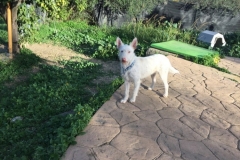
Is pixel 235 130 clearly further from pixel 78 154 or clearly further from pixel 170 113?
pixel 78 154

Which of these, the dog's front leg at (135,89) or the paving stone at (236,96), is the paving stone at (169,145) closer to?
the dog's front leg at (135,89)

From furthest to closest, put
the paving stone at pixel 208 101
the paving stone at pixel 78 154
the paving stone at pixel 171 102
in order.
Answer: the paving stone at pixel 208 101 → the paving stone at pixel 171 102 → the paving stone at pixel 78 154

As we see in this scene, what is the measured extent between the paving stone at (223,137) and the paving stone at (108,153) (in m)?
1.34

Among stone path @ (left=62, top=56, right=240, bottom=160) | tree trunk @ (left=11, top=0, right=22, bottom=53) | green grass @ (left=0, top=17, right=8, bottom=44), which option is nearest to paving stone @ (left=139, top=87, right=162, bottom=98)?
stone path @ (left=62, top=56, right=240, bottom=160)

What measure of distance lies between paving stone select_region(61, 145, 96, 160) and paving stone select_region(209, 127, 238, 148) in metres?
1.68

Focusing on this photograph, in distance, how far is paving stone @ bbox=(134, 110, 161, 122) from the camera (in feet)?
13.8

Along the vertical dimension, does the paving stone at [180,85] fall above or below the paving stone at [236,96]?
above

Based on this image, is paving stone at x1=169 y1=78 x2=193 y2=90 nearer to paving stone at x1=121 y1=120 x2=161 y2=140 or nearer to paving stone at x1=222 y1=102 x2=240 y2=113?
paving stone at x1=222 y1=102 x2=240 y2=113

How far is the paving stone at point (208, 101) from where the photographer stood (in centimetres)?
493

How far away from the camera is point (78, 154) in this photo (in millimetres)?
3264

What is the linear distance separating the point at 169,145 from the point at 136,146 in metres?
0.43

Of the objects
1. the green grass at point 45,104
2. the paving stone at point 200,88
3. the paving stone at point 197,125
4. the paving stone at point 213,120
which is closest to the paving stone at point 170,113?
the paving stone at point 197,125

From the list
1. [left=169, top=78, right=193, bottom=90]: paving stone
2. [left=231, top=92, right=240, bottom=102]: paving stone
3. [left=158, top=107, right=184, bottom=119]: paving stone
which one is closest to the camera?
[left=158, top=107, right=184, bottom=119]: paving stone

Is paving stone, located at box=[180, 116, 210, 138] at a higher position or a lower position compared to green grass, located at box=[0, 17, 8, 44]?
lower
